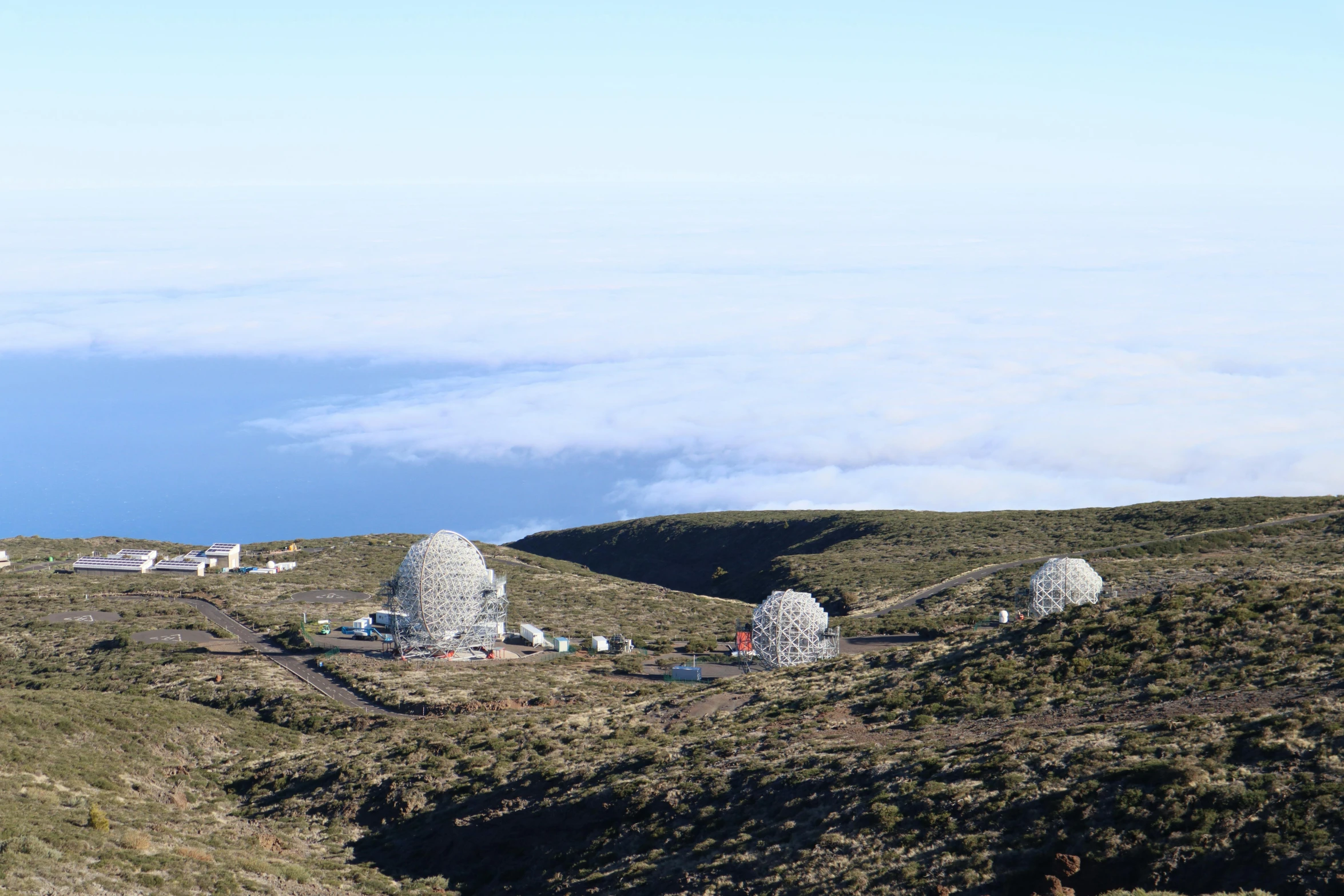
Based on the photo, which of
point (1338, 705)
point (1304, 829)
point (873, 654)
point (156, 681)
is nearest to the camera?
point (1304, 829)

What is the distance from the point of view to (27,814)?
1173 inches

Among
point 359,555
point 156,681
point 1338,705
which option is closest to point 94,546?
point 359,555

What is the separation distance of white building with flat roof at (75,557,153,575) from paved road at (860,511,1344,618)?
6197 cm

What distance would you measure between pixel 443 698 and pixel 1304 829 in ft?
124

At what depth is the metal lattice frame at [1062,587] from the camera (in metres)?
58.3

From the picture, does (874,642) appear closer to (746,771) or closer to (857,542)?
(746,771)

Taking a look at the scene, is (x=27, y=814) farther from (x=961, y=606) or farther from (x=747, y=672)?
(x=961, y=606)

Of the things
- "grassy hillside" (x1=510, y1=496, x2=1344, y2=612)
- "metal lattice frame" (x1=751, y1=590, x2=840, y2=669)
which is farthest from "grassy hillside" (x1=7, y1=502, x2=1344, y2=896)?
"grassy hillside" (x1=510, y1=496, x2=1344, y2=612)

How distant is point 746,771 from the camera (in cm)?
3300

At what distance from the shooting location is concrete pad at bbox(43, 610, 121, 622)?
69.8 metres

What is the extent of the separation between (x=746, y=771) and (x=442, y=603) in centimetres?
3166

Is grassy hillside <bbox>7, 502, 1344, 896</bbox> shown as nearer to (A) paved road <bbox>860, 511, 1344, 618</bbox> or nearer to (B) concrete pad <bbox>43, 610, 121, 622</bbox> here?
(B) concrete pad <bbox>43, 610, 121, 622</bbox>

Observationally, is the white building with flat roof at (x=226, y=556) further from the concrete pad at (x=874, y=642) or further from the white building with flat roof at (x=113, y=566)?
the concrete pad at (x=874, y=642)

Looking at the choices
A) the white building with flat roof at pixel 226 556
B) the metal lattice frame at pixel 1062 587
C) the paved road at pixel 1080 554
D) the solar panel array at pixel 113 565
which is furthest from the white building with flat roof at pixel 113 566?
the metal lattice frame at pixel 1062 587
